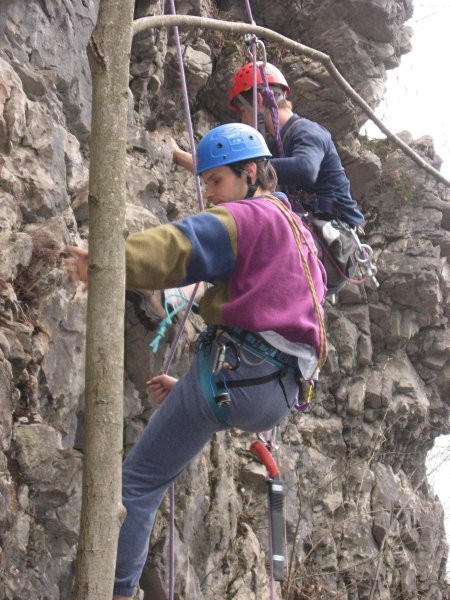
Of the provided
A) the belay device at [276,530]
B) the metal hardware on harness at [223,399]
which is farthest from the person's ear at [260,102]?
the metal hardware on harness at [223,399]

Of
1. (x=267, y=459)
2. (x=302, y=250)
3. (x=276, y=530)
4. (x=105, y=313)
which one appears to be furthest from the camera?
(x=267, y=459)

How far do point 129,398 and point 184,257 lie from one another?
3127 mm

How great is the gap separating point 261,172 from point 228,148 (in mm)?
216

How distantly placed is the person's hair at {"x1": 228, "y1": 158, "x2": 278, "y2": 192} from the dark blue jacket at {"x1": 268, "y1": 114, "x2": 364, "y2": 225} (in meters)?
1.53

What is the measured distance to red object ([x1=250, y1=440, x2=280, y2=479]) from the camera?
5336 millimetres

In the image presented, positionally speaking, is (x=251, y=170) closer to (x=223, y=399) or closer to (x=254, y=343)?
(x=254, y=343)

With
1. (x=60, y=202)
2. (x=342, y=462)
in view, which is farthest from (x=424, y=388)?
(x=60, y=202)

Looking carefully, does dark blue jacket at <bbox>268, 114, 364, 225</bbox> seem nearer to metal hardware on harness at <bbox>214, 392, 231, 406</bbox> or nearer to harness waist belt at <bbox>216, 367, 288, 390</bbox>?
harness waist belt at <bbox>216, 367, 288, 390</bbox>

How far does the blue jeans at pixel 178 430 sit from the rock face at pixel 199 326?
60 cm

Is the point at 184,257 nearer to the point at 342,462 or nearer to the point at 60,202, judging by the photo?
the point at 60,202

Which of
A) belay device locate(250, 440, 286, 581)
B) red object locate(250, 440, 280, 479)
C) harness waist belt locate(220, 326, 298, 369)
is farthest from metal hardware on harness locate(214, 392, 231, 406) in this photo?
red object locate(250, 440, 280, 479)

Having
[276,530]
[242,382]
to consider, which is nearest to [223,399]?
[242,382]

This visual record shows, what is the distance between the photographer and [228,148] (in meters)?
4.25

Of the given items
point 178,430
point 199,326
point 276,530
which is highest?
point 199,326
